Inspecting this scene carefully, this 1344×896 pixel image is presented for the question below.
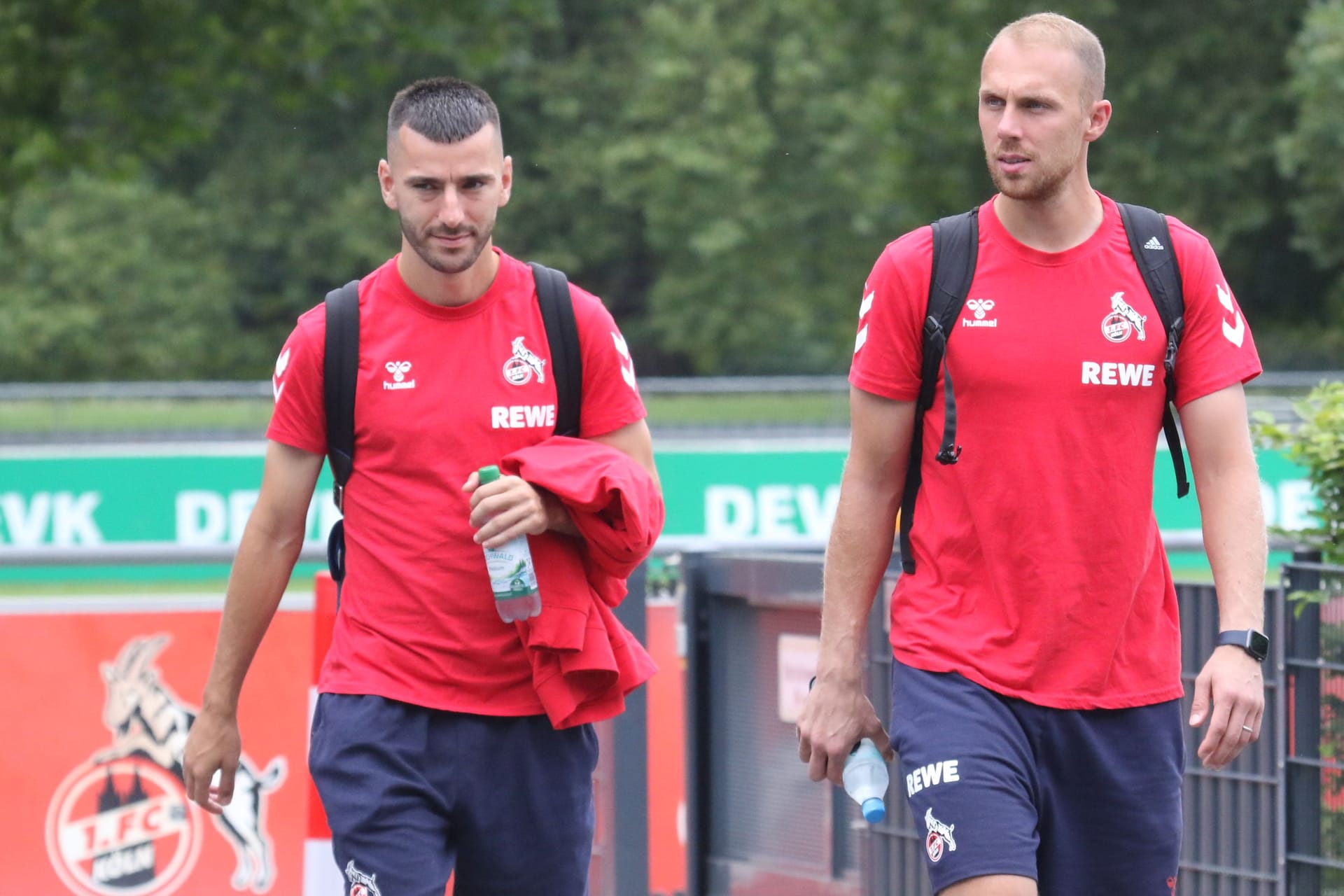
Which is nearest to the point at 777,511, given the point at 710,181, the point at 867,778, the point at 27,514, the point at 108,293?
the point at 27,514

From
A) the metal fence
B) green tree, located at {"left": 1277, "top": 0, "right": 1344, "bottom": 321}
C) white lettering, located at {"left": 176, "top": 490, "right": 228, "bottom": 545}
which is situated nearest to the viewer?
the metal fence

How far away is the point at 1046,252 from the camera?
13.1 feet

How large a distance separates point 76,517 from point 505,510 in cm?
844

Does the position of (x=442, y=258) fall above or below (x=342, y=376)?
above

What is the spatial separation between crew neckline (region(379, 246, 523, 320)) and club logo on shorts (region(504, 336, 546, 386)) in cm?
12

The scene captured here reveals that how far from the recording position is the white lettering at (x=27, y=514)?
11.7 m

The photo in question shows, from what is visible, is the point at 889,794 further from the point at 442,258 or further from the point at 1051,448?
the point at 442,258

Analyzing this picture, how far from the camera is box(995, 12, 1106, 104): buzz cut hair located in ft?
13.0

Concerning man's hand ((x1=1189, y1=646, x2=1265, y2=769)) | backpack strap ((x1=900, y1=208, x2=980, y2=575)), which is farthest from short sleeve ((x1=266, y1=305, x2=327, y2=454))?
man's hand ((x1=1189, y1=646, x2=1265, y2=769))

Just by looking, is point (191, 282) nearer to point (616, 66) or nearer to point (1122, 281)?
point (616, 66)

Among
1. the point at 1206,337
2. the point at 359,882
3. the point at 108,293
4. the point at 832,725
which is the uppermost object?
the point at 108,293

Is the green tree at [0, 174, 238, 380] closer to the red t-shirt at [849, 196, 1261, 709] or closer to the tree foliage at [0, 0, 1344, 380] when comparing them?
the tree foliage at [0, 0, 1344, 380]

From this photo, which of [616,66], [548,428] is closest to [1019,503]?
[548,428]

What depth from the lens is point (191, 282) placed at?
150ft
